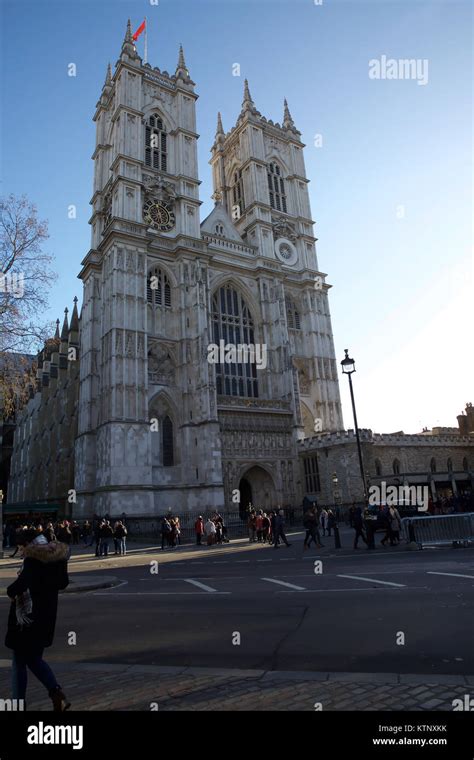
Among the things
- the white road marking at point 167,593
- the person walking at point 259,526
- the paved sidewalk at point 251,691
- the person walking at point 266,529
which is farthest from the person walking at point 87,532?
the paved sidewalk at point 251,691

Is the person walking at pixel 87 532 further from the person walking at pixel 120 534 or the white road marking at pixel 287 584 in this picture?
the white road marking at pixel 287 584

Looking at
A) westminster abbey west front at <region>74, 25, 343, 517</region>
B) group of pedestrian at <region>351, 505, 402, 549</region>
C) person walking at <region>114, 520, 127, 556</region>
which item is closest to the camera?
group of pedestrian at <region>351, 505, 402, 549</region>

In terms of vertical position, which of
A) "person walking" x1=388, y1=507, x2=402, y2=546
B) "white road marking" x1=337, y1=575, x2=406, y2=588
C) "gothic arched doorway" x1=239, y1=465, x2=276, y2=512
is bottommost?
"white road marking" x1=337, y1=575, x2=406, y2=588

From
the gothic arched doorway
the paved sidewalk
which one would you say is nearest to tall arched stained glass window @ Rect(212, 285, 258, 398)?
the gothic arched doorway

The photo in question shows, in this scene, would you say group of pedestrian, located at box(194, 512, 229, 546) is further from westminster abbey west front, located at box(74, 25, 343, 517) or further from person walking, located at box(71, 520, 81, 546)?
person walking, located at box(71, 520, 81, 546)

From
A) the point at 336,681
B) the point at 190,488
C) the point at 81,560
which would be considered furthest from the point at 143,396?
the point at 336,681

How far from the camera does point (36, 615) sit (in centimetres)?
410

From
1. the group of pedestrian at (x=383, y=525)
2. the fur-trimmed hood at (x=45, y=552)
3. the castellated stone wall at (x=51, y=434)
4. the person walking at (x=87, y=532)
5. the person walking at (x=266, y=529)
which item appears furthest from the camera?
the castellated stone wall at (x=51, y=434)

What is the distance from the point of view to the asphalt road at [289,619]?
17.1 ft

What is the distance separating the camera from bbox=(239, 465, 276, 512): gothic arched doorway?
124 feet

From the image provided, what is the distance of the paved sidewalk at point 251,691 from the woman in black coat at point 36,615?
0.45m

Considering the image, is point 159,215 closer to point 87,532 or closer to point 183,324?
point 183,324

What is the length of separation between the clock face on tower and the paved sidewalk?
3799 centimetres
